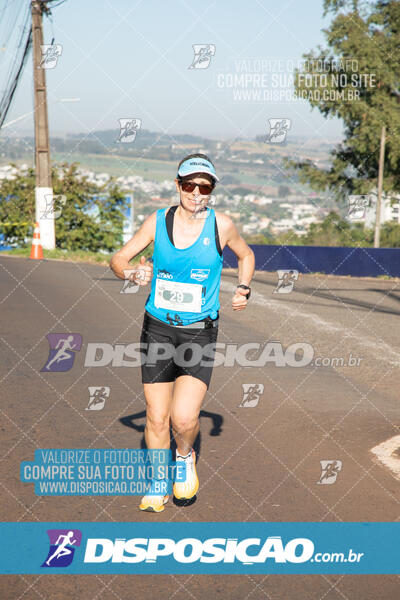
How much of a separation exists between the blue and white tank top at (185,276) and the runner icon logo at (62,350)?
4.14 metres

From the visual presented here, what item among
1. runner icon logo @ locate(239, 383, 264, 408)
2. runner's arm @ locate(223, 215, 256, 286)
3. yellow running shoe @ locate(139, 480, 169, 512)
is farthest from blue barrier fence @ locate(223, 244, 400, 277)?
yellow running shoe @ locate(139, 480, 169, 512)

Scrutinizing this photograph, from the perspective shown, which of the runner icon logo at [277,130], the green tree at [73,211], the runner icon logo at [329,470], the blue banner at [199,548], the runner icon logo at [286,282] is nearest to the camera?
the blue banner at [199,548]

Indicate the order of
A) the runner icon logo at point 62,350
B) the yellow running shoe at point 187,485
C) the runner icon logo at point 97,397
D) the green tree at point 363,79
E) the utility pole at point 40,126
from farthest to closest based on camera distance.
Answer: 1. the green tree at point 363,79
2. the utility pole at point 40,126
3. the runner icon logo at point 62,350
4. the runner icon logo at point 97,397
5. the yellow running shoe at point 187,485

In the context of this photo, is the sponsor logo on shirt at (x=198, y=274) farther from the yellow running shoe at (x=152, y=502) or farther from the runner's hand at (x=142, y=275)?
the yellow running shoe at (x=152, y=502)

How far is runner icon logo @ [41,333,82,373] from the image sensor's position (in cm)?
826

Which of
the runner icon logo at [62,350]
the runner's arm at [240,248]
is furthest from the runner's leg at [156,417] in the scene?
the runner icon logo at [62,350]

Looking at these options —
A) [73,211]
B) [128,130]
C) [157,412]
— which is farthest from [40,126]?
[157,412]

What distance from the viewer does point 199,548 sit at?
3.80 metres

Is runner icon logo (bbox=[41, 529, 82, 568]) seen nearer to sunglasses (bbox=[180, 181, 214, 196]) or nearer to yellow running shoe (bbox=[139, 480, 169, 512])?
yellow running shoe (bbox=[139, 480, 169, 512])

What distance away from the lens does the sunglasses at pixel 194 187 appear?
165 inches

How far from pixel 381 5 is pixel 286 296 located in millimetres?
35326

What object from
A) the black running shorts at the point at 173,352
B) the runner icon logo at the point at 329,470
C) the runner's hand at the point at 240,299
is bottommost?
the runner icon logo at the point at 329,470

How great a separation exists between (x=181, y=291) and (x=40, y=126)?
25.3 metres

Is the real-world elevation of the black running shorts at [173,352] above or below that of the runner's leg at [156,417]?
above
